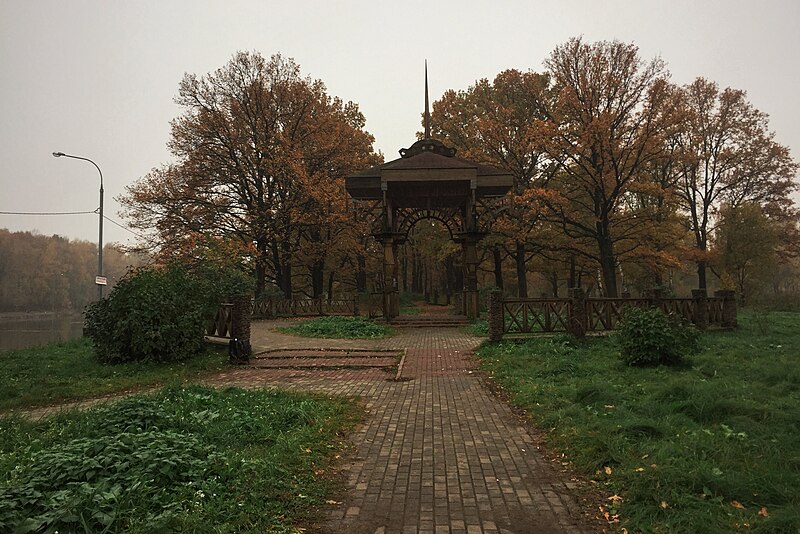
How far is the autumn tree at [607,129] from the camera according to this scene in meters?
21.6

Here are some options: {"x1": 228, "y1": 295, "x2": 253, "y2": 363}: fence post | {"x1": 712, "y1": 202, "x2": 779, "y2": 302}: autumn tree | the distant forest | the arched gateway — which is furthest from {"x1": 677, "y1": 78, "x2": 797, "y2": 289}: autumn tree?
the distant forest

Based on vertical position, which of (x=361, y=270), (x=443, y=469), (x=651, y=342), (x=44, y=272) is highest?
(x=44, y=272)

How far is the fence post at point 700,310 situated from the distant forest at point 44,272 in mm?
63691

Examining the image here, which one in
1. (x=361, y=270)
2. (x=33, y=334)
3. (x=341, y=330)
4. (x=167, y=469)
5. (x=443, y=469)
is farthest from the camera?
(x=361, y=270)

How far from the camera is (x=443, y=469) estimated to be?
4.58 m

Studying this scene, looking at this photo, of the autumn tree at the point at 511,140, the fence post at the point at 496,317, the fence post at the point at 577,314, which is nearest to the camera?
the fence post at the point at 577,314

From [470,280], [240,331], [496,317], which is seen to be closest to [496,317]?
[496,317]

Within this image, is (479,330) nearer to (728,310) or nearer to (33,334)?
(728,310)

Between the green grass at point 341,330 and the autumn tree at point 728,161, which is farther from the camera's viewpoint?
the autumn tree at point 728,161

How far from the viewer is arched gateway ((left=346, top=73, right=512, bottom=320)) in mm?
21047

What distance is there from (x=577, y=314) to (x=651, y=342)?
4469 millimetres

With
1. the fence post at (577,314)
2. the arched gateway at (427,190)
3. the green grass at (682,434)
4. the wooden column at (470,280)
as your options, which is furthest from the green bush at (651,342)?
the arched gateway at (427,190)

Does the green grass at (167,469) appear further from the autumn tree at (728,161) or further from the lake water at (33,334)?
the autumn tree at (728,161)

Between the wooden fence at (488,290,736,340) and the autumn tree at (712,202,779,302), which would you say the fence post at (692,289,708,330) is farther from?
the autumn tree at (712,202,779,302)
